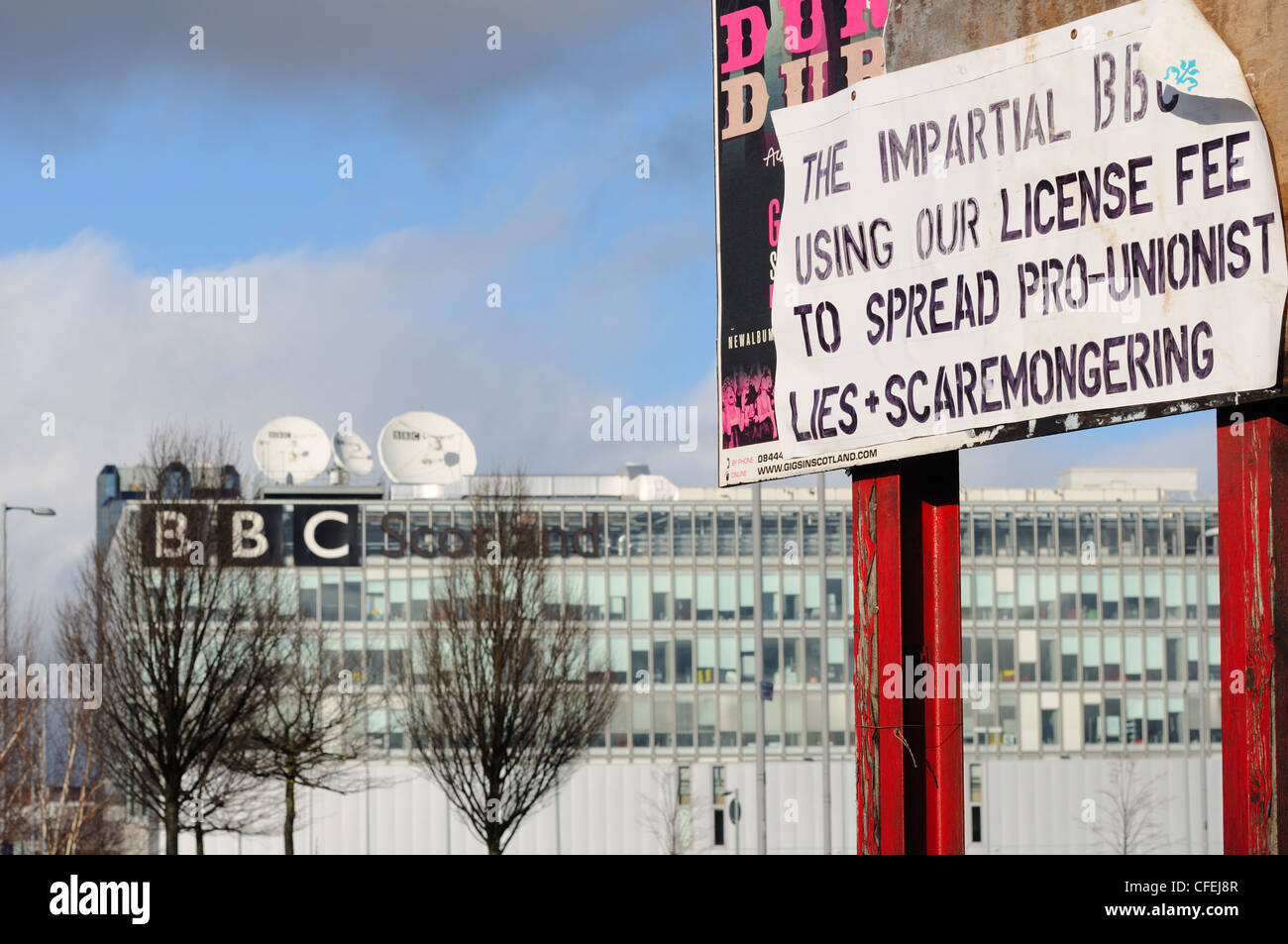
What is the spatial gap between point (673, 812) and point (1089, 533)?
25.4 metres

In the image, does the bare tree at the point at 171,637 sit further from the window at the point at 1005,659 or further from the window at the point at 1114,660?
the window at the point at 1114,660

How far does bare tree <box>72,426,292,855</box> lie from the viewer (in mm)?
37531

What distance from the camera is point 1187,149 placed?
7.73 m

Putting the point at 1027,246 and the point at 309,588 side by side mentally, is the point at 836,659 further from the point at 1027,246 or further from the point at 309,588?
the point at 1027,246

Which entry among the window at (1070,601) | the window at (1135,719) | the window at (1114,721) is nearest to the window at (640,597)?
the window at (1070,601)

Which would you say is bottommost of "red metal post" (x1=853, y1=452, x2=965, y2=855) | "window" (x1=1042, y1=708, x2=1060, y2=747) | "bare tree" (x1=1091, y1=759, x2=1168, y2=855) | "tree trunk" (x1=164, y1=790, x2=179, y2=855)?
"bare tree" (x1=1091, y1=759, x2=1168, y2=855)

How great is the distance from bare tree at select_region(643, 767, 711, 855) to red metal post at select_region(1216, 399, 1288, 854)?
72.3 meters

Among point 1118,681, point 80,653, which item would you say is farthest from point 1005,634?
point 80,653

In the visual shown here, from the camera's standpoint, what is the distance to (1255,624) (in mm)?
7266

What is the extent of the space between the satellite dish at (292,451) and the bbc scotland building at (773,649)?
120 cm

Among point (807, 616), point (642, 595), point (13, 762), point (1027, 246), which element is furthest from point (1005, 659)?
point (1027, 246)

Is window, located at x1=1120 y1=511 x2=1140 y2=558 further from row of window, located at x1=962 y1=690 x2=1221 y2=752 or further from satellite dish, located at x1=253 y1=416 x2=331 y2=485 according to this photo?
satellite dish, located at x1=253 y1=416 x2=331 y2=485

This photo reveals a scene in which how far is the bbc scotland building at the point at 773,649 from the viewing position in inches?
3157

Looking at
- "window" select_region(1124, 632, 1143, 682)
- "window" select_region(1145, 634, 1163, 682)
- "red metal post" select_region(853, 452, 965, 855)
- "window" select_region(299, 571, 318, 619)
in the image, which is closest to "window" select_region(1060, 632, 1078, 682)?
"window" select_region(1124, 632, 1143, 682)
